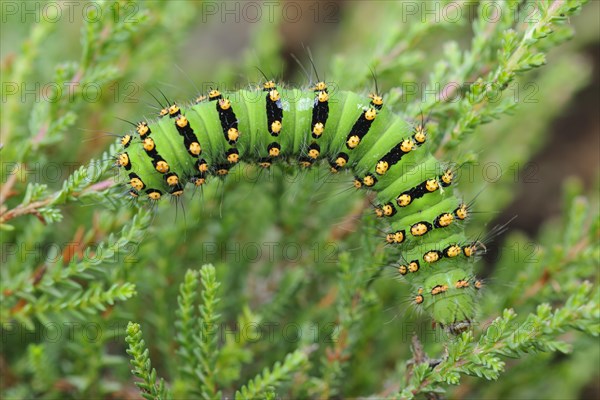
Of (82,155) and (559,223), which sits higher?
(82,155)

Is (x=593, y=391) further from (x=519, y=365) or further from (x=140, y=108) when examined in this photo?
(x=140, y=108)

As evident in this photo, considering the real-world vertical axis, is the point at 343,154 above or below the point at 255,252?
above

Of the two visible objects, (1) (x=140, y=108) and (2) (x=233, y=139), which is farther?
(1) (x=140, y=108)

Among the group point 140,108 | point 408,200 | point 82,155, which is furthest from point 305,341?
point 140,108
